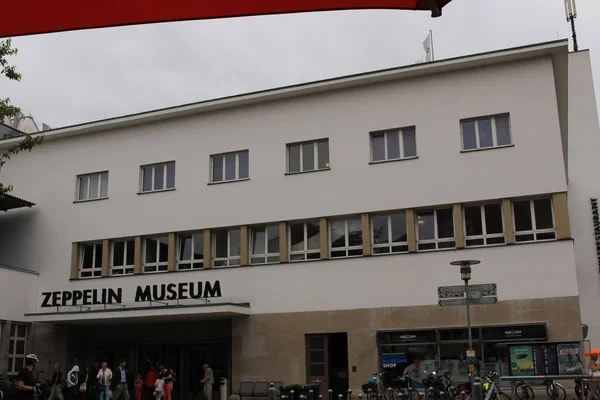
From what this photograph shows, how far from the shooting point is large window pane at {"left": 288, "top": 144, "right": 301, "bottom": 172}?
81.5 feet

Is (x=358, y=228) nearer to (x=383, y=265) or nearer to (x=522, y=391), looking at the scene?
(x=383, y=265)

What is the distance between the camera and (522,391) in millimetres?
18844

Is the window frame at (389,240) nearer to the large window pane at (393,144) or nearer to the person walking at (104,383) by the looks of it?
the large window pane at (393,144)

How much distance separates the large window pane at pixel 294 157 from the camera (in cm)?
2483

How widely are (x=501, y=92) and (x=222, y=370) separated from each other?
1367cm

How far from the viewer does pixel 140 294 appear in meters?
24.8

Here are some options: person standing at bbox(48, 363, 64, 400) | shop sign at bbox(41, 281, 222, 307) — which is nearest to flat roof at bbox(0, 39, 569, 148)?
shop sign at bbox(41, 281, 222, 307)

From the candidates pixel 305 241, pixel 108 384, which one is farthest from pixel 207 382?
pixel 305 241

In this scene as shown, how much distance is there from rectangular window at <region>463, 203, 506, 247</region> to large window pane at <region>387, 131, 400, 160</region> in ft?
9.66

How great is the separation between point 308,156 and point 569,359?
39.2 ft

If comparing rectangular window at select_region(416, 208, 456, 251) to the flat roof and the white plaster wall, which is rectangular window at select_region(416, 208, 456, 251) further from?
the white plaster wall

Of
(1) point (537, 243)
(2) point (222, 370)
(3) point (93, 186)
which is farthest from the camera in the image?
(3) point (93, 186)

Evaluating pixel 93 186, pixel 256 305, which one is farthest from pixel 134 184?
pixel 256 305

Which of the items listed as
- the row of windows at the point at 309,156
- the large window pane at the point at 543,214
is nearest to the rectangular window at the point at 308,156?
the row of windows at the point at 309,156
